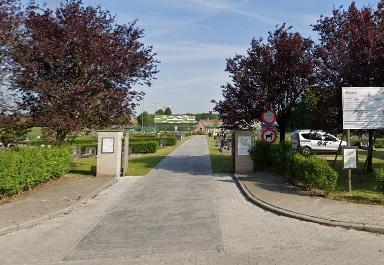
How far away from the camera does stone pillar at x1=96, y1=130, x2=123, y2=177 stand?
62.2 ft

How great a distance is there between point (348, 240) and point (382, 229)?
3.20 ft

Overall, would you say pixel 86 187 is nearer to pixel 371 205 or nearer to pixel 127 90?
pixel 127 90

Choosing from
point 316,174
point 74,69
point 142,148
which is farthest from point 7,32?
point 142,148

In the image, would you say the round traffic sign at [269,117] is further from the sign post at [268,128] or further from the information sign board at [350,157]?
the information sign board at [350,157]

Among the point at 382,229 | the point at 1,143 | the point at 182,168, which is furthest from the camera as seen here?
the point at 182,168

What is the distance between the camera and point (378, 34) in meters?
15.4

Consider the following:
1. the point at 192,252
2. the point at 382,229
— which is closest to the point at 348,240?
the point at 382,229

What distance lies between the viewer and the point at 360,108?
45.3 ft

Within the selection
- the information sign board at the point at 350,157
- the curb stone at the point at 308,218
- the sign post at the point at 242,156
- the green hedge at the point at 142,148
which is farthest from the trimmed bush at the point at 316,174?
the green hedge at the point at 142,148

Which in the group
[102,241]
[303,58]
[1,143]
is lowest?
[102,241]

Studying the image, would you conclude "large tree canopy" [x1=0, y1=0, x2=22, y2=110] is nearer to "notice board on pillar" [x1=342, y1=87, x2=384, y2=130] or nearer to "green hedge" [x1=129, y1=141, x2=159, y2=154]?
"notice board on pillar" [x1=342, y1=87, x2=384, y2=130]

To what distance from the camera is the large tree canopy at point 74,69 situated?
19.6 m

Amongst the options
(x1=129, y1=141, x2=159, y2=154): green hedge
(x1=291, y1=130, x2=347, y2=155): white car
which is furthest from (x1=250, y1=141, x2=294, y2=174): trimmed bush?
(x1=129, y1=141, x2=159, y2=154): green hedge

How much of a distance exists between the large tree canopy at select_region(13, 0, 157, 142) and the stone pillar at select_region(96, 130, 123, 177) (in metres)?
1.72
